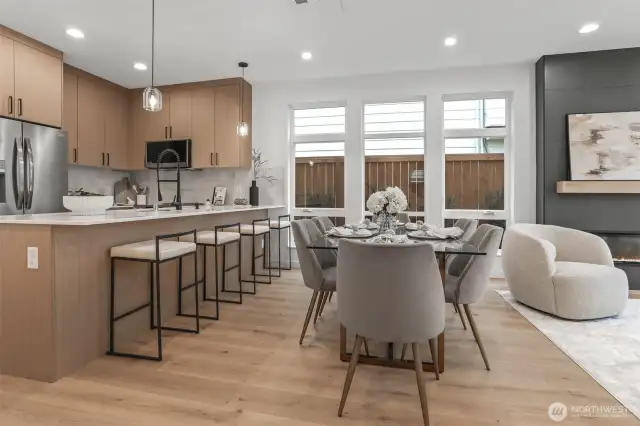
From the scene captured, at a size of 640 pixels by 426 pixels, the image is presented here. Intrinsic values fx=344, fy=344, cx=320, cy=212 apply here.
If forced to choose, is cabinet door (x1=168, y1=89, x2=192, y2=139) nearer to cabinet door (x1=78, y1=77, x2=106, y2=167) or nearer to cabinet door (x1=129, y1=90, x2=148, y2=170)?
cabinet door (x1=129, y1=90, x2=148, y2=170)

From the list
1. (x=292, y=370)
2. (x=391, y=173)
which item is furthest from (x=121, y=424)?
(x=391, y=173)

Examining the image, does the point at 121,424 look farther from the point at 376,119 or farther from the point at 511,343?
the point at 376,119

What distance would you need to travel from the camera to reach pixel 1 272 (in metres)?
2.16

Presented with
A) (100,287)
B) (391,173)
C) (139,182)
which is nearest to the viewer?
(100,287)

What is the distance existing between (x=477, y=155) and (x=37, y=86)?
5.46 meters

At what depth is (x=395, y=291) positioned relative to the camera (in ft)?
5.30

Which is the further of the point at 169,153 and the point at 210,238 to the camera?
the point at 169,153

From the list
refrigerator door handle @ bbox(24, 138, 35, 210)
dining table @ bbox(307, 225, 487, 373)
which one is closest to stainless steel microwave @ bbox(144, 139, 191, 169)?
refrigerator door handle @ bbox(24, 138, 35, 210)

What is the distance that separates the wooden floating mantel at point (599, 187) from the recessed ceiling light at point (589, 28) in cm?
162

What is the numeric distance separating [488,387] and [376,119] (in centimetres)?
392

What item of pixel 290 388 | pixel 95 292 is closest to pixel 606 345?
pixel 290 388

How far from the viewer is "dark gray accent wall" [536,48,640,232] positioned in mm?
4094

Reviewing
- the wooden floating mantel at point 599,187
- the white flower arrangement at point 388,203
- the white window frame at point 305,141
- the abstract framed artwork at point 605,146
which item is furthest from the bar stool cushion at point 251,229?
the abstract framed artwork at point 605,146

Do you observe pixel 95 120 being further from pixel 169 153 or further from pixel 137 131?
pixel 169 153
